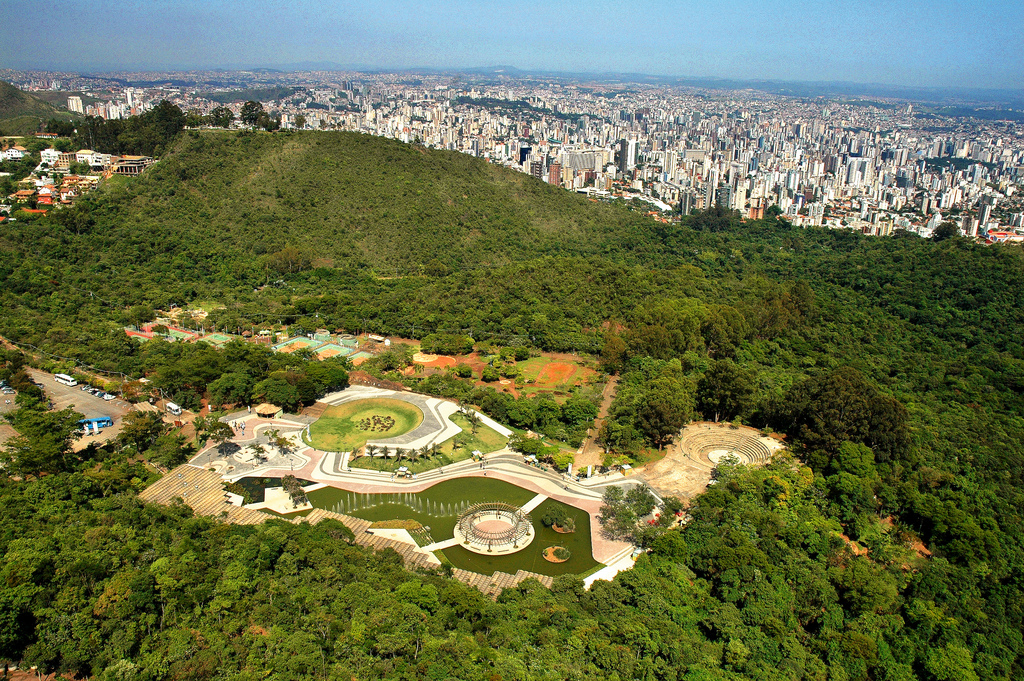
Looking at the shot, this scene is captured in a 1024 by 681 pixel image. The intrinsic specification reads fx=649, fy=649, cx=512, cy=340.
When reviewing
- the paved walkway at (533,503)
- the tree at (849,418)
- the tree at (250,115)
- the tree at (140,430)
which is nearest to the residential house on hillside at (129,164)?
the tree at (250,115)

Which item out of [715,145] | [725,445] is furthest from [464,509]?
[715,145]

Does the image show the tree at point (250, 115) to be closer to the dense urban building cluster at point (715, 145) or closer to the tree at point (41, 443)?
the dense urban building cluster at point (715, 145)

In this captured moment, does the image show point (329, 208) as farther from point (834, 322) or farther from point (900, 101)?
point (900, 101)

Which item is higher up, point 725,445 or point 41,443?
point 41,443

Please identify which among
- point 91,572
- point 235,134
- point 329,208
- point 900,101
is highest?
point 900,101

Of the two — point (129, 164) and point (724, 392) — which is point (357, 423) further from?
point (129, 164)

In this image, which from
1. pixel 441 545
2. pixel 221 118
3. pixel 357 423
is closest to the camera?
pixel 441 545

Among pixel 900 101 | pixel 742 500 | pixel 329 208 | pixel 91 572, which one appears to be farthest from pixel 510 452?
pixel 900 101
